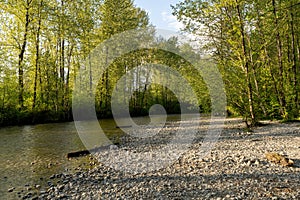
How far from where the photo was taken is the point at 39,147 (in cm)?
1252

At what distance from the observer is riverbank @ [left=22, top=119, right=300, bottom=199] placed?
5.68m

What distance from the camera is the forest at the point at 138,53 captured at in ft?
50.0

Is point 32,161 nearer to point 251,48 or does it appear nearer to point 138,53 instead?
Answer: point 251,48

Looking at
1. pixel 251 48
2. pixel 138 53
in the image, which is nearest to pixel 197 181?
pixel 251 48

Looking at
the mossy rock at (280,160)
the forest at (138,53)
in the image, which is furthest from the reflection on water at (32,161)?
the forest at (138,53)

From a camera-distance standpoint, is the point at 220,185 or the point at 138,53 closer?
the point at 220,185

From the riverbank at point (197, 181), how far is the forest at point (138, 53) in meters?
4.59

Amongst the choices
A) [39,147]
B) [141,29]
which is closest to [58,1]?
[141,29]

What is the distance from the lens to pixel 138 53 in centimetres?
3609

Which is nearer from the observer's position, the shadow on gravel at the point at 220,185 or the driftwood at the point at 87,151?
the shadow on gravel at the point at 220,185

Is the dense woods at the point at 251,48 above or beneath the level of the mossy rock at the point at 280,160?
above

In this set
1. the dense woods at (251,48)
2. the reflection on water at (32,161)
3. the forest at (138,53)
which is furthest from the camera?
the forest at (138,53)

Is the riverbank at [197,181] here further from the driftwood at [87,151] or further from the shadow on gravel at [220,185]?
the driftwood at [87,151]

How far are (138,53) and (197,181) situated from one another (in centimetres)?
3094
